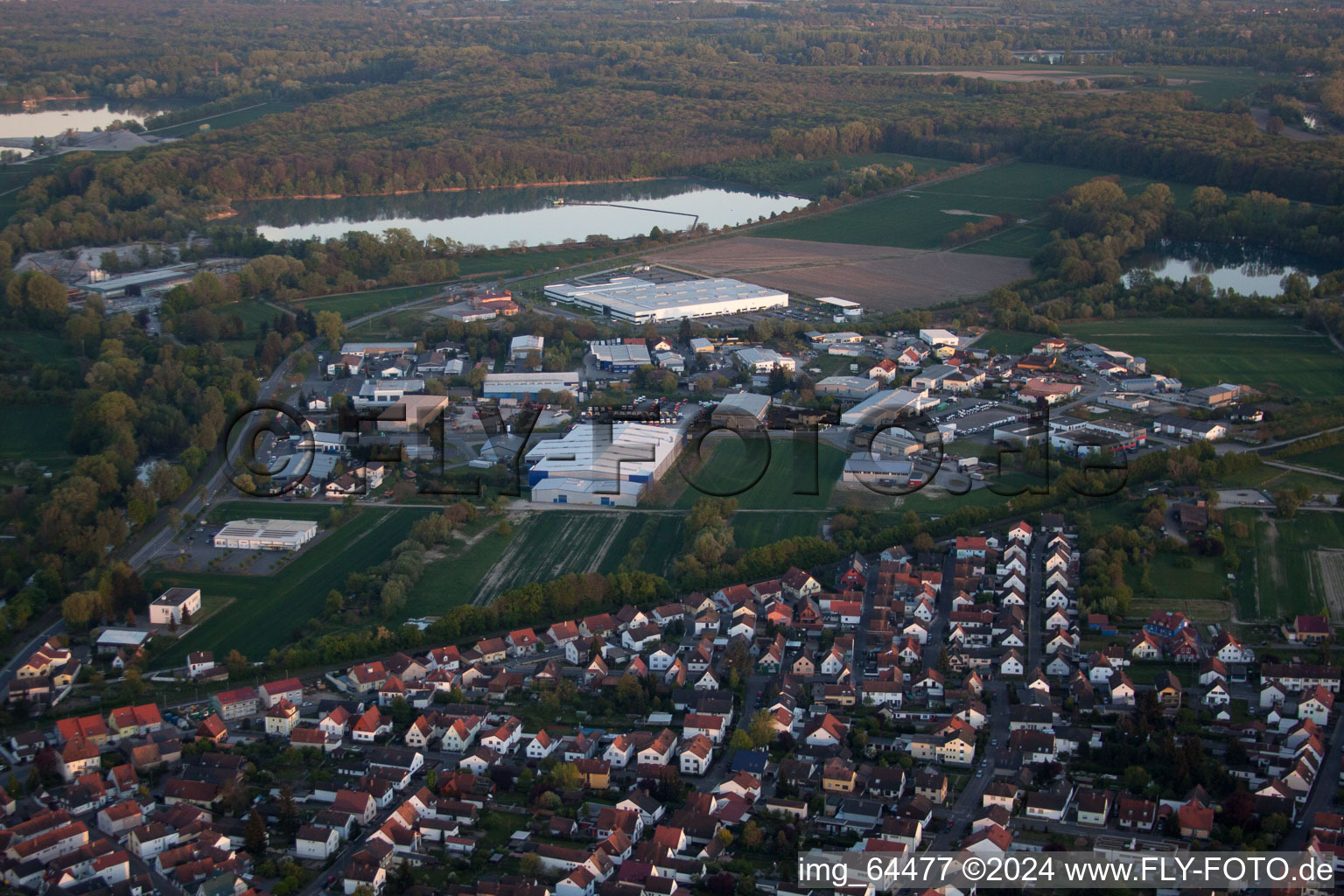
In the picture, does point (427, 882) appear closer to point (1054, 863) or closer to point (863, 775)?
point (863, 775)

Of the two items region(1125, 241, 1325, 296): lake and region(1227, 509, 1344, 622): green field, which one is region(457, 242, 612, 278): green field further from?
region(1227, 509, 1344, 622): green field

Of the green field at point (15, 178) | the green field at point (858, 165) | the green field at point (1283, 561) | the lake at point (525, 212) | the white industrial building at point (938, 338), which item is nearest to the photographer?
the green field at point (1283, 561)

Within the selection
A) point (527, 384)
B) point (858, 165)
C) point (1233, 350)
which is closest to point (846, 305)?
point (1233, 350)

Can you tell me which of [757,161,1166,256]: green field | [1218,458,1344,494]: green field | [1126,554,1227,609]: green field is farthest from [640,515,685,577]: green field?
[757,161,1166,256]: green field

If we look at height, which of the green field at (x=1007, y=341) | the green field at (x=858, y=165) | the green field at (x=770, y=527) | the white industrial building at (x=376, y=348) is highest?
the green field at (x=858, y=165)

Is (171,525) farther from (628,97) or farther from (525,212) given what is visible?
(628,97)

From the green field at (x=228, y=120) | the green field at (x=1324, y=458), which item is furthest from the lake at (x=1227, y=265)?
the green field at (x=228, y=120)

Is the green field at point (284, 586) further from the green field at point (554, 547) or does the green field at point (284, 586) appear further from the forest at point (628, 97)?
the forest at point (628, 97)
